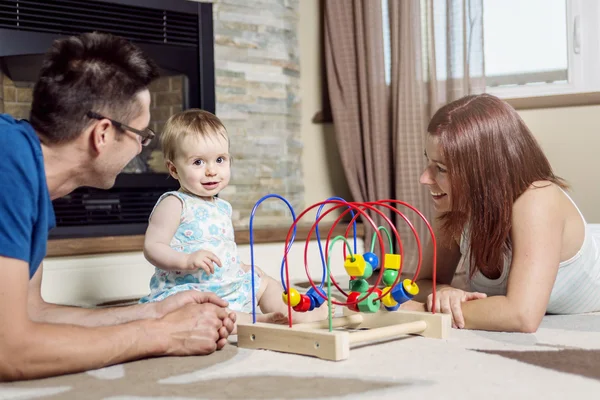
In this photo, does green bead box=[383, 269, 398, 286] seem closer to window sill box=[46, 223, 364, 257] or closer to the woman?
the woman

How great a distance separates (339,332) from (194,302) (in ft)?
1.02

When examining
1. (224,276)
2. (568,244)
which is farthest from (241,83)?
(568,244)

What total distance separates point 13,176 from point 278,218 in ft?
7.69

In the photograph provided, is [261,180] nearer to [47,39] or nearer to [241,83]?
[241,83]

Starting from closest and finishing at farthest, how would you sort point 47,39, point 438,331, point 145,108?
point 145,108 → point 438,331 → point 47,39

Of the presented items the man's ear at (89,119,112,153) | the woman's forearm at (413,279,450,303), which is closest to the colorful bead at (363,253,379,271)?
the woman's forearm at (413,279,450,303)

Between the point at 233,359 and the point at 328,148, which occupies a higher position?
the point at 328,148

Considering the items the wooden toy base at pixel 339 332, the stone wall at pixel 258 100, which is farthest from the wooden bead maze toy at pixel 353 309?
the stone wall at pixel 258 100

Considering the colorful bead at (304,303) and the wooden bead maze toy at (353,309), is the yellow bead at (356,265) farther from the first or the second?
the colorful bead at (304,303)

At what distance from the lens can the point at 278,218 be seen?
3465 millimetres

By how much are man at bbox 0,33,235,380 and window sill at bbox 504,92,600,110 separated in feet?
6.67

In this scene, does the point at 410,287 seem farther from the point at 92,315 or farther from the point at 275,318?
the point at 92,315

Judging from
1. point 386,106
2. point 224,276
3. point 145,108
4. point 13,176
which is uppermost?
point 386,106

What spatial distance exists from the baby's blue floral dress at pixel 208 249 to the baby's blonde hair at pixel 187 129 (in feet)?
0.39
